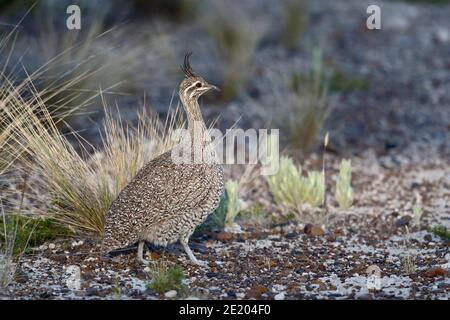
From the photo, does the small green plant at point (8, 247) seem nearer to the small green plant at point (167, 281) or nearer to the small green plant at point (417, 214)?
the small green plant at point (167, 281)

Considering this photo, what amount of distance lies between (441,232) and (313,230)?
0.95 m

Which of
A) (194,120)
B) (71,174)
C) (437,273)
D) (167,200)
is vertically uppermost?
(194,120)

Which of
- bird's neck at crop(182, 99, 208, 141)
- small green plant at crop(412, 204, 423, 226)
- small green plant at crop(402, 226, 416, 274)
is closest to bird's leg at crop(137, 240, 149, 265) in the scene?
bird's neck at crop(182, 99, 208, 141)

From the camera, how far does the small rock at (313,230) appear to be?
6855 millimetres

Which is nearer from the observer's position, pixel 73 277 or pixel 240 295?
pixel 240 295

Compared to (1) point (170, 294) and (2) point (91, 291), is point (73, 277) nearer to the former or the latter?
(2) point (91, 291)

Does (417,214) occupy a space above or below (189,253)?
above

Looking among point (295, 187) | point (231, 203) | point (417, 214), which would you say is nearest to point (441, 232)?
point (417, 214)

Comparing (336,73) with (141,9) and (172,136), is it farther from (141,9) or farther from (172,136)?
(172,136)

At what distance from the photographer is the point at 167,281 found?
5.34 m

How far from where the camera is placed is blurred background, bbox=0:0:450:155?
30.2 ft
